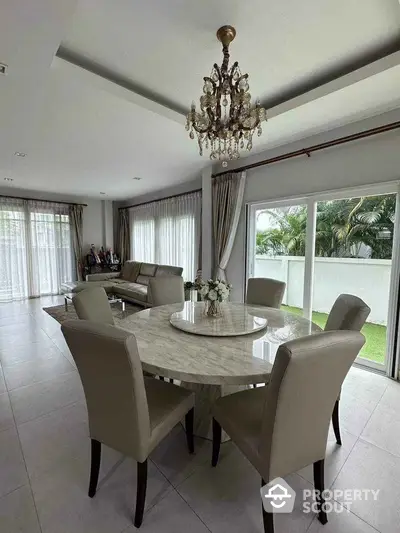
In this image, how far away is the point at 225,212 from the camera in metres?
3.89

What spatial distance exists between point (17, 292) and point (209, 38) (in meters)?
6.35

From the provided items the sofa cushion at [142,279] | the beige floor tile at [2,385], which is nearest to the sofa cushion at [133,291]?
the sofa cushion at [142,279]

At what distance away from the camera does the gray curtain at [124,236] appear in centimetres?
709

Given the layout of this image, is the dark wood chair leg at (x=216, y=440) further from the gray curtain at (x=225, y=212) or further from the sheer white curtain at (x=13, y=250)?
the sheer white curtain at (x=13, y=250)

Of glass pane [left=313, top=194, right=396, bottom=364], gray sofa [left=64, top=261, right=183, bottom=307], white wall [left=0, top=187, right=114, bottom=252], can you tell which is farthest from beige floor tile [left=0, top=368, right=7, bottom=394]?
white wall [left=0, top=187, right=114, bottom=252]

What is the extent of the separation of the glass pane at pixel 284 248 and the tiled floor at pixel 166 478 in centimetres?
141

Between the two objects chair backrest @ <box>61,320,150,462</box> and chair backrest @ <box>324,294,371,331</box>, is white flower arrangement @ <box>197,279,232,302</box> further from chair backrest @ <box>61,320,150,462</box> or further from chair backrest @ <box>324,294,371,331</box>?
chair backrest @ <box>61,320,150,462</box>

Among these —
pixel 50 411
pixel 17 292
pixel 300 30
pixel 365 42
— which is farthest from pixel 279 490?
pixel 17 292

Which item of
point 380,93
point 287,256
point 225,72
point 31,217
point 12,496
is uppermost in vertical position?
point 380,93

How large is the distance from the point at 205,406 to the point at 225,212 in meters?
2.74

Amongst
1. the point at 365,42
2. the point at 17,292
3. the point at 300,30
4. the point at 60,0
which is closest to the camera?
the point at 60,0

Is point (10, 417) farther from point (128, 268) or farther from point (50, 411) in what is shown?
point (128, 268)

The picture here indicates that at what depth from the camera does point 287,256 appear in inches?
136

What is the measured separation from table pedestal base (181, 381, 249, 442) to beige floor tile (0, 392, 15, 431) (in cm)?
132
